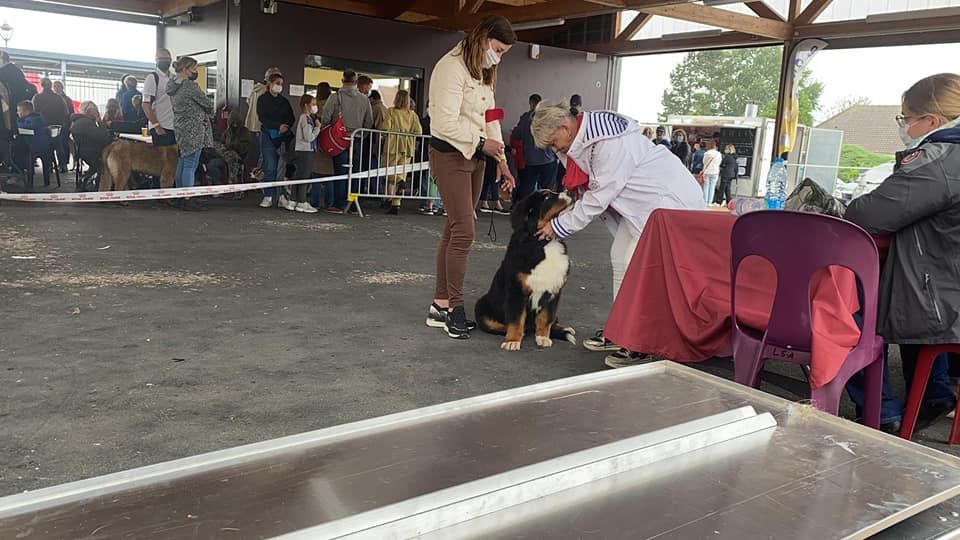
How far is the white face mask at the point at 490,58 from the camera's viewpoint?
358 cm

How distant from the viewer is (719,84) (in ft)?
136

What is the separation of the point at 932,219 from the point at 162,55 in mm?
8899

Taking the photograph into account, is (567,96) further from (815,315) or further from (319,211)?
(815,315)

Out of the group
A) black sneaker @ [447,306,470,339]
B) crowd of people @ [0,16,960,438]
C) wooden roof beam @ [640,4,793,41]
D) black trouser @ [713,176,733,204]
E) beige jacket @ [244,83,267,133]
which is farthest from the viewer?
black trouser @ [713,176,733,204]

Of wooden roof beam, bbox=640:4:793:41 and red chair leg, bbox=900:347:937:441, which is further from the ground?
wooden roof beam, bbox=640:4:793:41

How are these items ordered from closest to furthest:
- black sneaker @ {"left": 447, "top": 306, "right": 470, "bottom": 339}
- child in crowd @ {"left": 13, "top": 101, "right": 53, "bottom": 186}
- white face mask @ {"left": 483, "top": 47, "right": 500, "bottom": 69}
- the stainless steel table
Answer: the stainless steel table < white face mask @ {"left": 483, "top": 47, "right": 500, "bottom": 69} < black sneaker @ {"left": 447, "top": 306, "right": 470, "bottom": 339} < child in crowd @ {"left": 13, "top": 101, "right": 53, "bottom": 186}

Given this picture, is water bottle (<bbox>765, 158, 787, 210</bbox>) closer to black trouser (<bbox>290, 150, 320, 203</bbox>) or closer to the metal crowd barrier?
the metal crowd barrier

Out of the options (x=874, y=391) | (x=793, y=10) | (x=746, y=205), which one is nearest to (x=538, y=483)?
(x=874, y=391)

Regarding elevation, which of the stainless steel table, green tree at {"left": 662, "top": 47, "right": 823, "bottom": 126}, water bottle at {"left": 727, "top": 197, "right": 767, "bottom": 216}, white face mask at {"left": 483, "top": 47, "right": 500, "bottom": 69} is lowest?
the stainless steel table

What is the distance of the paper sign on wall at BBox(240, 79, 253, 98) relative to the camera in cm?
1101

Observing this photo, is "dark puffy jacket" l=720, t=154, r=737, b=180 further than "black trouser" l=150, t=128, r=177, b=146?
Yes

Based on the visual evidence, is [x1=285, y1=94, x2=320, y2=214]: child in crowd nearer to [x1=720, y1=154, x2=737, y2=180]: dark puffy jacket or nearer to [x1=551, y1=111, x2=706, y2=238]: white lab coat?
[x1=551, y1=111, x2=706, y2=238]: white lab coat

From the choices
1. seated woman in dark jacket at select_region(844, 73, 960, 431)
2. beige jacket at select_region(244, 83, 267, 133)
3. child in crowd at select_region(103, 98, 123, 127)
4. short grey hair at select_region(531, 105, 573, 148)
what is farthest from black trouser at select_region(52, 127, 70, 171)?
seated woman in dark jacket at select_region(844, 73, 960, 431)

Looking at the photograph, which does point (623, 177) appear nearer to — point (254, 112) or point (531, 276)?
point (531, 276)
